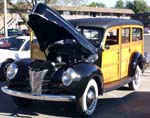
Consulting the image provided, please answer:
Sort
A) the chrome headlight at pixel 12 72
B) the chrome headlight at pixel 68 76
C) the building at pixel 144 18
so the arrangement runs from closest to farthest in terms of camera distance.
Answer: the chrome headlight at pixel 68 76
the chrome headlight at pixel 12 72
the building at pixel 144 18

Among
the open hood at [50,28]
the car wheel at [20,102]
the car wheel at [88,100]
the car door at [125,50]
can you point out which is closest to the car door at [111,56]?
the car door at [125,50]

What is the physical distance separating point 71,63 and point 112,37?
5.66ft

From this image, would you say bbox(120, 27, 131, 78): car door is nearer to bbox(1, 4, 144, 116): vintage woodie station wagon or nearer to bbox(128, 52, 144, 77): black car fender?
bbox(1, 4, 144, 116): vintage woodie station wagon

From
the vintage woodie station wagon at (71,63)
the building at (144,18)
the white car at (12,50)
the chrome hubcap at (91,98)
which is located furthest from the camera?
the building at (144,18)

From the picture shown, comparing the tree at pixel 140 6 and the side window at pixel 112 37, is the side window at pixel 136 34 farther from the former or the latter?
the tree at pixel 140 6

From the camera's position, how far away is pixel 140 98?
33.4ft

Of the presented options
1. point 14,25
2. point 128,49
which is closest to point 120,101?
point 128,49

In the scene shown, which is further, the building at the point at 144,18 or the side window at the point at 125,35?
the building at the point at 144,18

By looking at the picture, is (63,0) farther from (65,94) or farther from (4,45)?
(65,94)

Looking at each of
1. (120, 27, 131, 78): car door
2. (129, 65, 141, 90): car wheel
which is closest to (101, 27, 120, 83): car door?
(120, 27, 131, 78): car door

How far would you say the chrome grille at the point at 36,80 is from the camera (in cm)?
816

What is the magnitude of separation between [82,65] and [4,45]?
21.0 feet

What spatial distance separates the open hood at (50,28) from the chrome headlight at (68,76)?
0.85m

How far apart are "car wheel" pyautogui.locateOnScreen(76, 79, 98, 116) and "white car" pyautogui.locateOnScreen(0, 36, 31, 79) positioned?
17.3 feet
